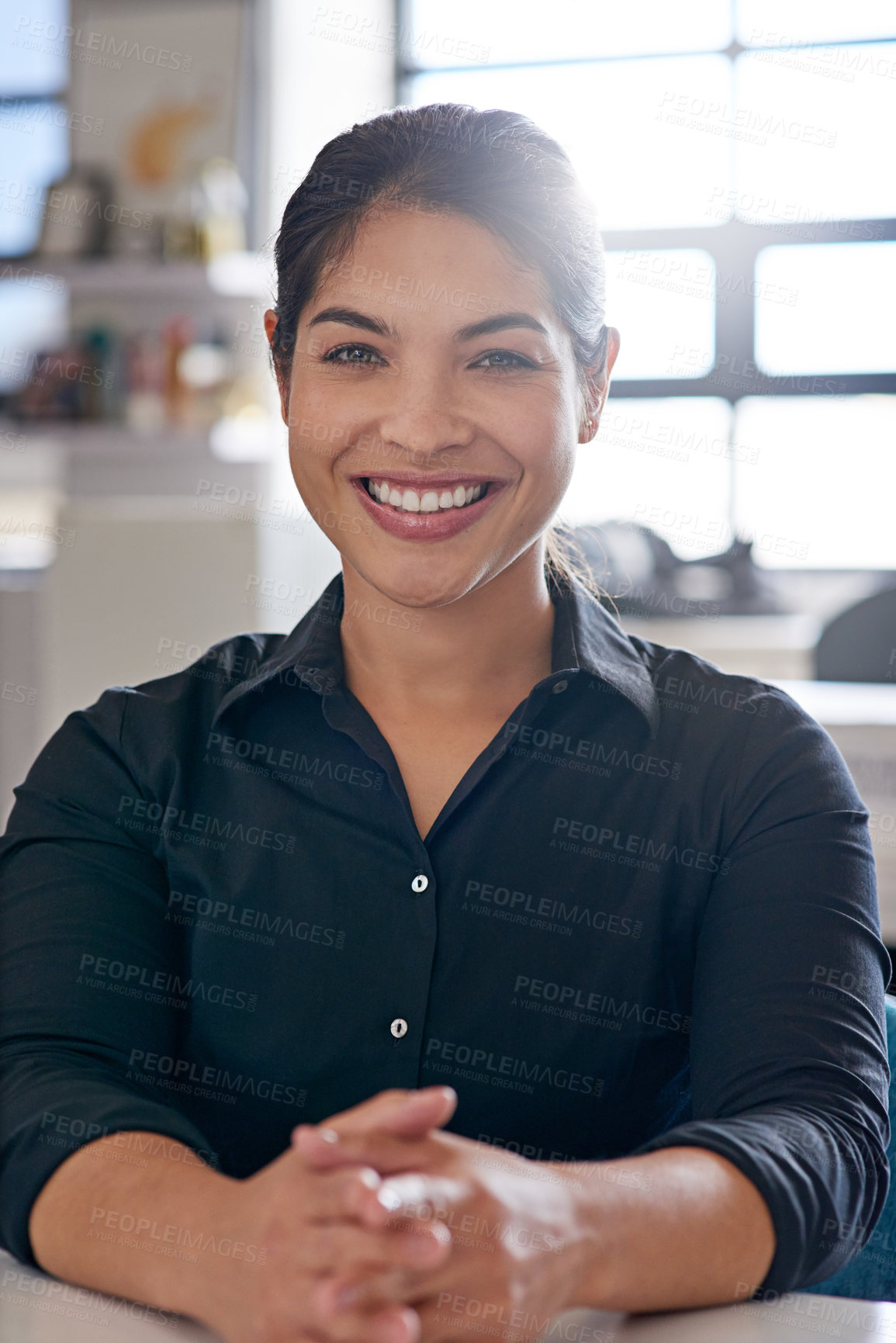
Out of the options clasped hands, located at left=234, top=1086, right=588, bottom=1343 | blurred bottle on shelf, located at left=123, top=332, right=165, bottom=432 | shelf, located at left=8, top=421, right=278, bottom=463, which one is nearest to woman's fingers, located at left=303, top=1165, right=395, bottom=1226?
clasped hands, located at left=234, top=1086, right=588, bottom=1343

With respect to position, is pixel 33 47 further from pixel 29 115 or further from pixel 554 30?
pixel 554 30

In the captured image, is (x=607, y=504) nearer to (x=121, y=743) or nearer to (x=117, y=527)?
(x=117, y=527)

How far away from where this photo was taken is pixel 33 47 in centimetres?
450

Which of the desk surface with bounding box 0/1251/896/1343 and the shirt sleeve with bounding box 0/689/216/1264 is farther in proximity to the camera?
the shirt sleeve with bounding box 0/689/216/1264

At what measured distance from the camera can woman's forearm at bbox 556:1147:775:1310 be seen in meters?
0.75

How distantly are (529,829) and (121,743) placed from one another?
1.24 ft

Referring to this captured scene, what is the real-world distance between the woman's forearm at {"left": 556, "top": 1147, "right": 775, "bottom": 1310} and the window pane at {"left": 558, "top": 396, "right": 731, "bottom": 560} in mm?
3540

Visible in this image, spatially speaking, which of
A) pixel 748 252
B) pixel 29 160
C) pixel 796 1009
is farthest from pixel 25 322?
pixel 796 1009

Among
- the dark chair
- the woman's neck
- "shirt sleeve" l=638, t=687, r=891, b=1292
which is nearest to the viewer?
"shirt sleeve" l=638, t=687, r=891, b=1292

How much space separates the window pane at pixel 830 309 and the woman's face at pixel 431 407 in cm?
331

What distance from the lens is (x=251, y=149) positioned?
412cm

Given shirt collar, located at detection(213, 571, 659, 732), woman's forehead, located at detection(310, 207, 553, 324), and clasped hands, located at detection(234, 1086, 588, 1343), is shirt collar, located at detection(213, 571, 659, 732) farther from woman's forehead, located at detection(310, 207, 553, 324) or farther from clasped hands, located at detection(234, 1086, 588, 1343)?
clasped hands, located at detection(234, 1086, 588, 1343)

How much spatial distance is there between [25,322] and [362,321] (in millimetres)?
3737

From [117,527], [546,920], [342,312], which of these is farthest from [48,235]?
[546,920]
